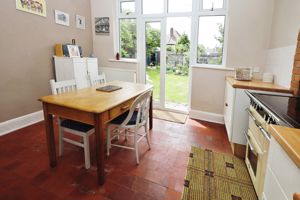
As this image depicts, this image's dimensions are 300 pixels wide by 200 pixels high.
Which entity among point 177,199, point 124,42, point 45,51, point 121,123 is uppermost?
point 124,42

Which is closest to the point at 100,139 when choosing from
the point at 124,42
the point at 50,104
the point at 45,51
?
the point at 50,104

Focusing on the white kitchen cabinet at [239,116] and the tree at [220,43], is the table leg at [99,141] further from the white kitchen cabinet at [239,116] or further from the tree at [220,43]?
the tree at [220,43]

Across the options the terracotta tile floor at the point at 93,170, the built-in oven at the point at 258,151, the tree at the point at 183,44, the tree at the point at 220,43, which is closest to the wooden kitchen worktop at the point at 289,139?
the built-in oven at the point at 258,151

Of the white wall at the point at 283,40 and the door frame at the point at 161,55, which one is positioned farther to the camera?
the door frame at the point at 161,55

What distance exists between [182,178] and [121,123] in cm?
90

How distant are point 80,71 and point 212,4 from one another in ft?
8.91

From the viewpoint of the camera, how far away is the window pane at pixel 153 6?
145 inches

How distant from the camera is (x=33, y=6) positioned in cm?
302

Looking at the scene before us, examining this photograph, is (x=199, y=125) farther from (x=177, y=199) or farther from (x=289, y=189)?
(x=289, y=189)

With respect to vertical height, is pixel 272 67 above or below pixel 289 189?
above

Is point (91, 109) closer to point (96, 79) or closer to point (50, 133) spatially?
point (50, 133)

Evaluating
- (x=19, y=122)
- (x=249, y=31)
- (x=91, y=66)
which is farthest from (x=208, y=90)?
(x=19, y=122)

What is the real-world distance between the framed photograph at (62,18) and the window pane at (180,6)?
203 centimetres

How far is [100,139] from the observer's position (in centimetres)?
169
